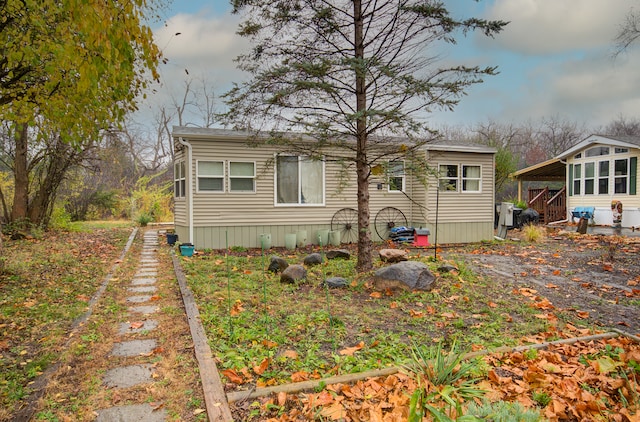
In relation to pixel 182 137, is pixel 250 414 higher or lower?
lower

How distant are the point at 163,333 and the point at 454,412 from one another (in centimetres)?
282

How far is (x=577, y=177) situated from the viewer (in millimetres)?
17000

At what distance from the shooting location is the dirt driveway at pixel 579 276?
4543 mm

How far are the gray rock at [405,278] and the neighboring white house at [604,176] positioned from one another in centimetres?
1341

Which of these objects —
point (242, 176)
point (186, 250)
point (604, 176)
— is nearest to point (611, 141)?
point (604, 176)

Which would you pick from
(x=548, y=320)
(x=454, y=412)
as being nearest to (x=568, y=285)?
(x=548, y=320)

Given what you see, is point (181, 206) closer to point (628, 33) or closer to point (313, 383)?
point (313, 383)

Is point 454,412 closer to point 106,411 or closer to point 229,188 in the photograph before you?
point 106,411

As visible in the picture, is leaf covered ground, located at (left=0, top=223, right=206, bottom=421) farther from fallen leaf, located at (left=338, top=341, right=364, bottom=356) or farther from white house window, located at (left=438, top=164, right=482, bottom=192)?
white house window, located at (left=438, top=164, right=482, bottom=192)

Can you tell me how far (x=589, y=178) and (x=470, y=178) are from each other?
7.77 metres

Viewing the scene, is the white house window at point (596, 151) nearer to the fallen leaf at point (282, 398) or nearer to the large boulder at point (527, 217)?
the large boulder at point (527, 217)

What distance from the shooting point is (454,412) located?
2.23 metres

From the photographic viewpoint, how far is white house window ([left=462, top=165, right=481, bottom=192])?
483 inches

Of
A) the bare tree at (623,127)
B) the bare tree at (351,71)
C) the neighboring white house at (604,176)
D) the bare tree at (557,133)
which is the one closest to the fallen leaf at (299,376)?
the bare tree at (351,71)
